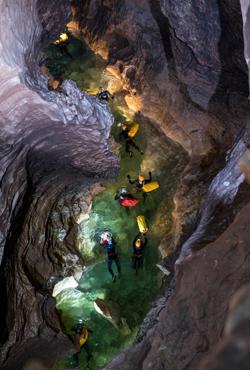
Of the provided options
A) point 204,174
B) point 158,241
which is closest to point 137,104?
point 204,174

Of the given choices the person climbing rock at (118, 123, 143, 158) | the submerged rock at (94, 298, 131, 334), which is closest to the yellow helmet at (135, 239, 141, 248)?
the submerged rock at (94, 298, 131, 334)

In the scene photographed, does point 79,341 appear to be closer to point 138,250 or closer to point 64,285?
point 64,285

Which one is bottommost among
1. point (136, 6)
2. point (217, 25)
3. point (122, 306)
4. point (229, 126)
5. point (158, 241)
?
point (122, 306)

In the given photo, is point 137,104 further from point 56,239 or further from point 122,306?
point 122,306

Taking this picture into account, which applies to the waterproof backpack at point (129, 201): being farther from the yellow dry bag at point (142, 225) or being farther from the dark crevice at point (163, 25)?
the dark crevice at point (163, 25)

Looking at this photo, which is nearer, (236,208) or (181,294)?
(181,294)

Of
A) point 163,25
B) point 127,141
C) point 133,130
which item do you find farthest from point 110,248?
point 163,25

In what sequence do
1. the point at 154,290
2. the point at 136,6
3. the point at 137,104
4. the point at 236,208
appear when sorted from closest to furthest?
the point at 236,208 < the point at 154,290 < the point at 136,6 < the point at 137,104
